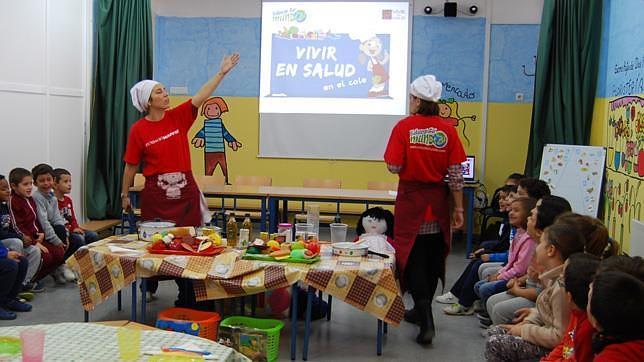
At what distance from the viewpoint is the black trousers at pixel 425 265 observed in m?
4.01

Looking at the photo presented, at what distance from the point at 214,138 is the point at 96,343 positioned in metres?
6.14

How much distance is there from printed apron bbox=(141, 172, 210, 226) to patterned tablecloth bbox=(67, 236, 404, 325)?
0.70 metres

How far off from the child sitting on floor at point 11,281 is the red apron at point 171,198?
824 mm

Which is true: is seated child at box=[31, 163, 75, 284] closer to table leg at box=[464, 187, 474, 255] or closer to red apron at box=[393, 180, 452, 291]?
red apron at box=[393, 180, 452, 291]

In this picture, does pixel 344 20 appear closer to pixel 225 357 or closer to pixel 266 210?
pixel 266 210

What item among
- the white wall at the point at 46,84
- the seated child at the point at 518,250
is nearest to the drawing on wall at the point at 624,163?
the seated child at the point at 518,250

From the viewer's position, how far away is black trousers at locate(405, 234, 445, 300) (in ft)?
13.2

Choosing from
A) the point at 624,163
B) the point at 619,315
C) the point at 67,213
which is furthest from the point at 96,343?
the point at 624,163

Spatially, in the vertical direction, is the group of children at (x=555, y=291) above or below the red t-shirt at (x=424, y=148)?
below

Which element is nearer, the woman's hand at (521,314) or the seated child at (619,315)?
the seated child at (619,315)

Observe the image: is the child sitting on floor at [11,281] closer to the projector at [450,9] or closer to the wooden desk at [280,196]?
the wooden desk at [280,196]

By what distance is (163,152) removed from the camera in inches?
→ 169

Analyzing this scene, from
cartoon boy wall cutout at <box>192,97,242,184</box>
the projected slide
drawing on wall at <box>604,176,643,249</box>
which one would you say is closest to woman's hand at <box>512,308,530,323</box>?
drawing on wall at <box>604,176,643,249</box>

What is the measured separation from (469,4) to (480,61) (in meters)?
0.62
